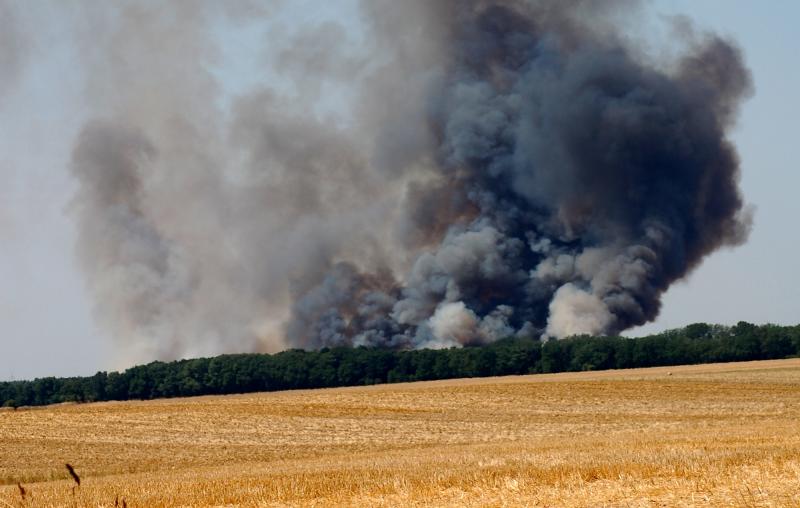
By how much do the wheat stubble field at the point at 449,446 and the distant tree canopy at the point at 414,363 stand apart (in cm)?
1211

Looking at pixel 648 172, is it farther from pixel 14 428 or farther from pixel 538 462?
pixel 538 462

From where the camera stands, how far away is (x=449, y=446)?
32.2m

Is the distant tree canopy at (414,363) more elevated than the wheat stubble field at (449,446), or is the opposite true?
the distant tree canopy at (414,363)

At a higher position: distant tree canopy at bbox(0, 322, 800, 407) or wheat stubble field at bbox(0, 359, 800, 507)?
distant tree canopy at bbox(0, 322, 800, 407)

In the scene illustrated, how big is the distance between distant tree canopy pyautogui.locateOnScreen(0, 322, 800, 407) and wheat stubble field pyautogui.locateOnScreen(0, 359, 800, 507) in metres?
12.1

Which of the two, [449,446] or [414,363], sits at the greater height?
[414,363]

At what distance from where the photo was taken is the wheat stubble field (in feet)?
53.0

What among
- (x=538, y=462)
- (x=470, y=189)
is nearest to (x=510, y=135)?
(x=470, y=189)

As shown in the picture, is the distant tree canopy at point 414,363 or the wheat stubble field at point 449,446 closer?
the wheat stubble field at point 449,446

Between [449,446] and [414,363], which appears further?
[414,363]

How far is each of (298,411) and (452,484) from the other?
103 feet

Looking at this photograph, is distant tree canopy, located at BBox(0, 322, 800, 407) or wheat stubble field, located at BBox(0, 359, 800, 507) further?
distant tree canopy, located at BBox(0, 322, 800, 407)

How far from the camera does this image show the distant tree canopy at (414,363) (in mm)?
74812

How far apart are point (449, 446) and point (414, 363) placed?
154 ft
